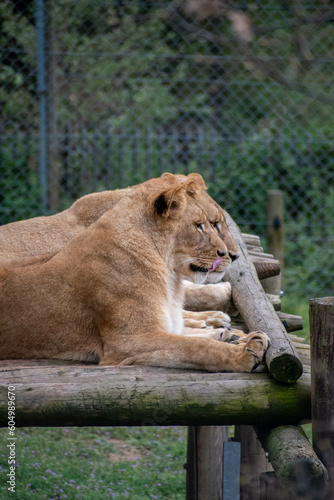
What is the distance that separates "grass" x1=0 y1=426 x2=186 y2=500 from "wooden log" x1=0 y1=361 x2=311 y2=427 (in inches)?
68.0

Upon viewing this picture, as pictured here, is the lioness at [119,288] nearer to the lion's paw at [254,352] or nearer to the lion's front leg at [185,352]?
the lion's front leg at [185,352]

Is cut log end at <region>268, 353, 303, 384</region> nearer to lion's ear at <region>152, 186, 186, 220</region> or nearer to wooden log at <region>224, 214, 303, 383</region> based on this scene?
wooden log at <region>224, 214, 303, 383</region>

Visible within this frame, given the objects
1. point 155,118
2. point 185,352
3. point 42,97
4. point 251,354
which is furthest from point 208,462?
point 155,118

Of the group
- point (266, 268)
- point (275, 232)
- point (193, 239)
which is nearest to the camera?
point (193, 239)

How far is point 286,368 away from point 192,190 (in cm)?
111

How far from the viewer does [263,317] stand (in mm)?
3092

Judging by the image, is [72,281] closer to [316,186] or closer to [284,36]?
[316,186]

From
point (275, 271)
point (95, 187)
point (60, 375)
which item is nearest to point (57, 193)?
point (95, 187)

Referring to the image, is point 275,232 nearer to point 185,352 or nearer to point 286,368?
point 185,352

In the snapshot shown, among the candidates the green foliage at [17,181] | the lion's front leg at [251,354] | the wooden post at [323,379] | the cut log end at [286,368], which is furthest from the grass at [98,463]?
the green foliage at [17,181]

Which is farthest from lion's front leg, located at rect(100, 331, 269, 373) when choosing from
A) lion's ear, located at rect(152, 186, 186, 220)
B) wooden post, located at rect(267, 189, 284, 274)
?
wooden post, located at rect(267, 189, 284, 274)

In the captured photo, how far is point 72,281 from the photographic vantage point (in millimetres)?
2988

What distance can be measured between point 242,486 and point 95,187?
4.81 m

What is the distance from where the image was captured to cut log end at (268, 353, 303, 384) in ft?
7.91
